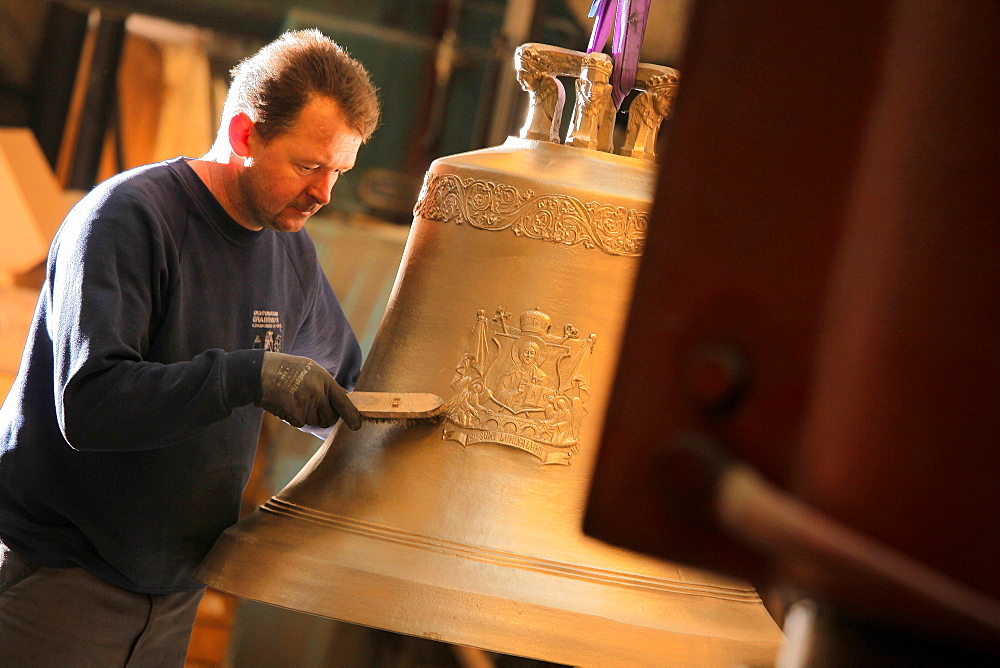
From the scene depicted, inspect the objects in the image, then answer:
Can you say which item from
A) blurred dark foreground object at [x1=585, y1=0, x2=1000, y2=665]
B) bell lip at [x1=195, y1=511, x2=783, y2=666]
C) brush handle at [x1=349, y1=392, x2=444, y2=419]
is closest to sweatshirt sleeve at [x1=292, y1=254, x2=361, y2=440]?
brush handle at [x1=349, y1=392, x2=444, y2=419]

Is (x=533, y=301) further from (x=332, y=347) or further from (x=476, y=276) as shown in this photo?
(x=332, y=347)

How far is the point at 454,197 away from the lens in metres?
1.36

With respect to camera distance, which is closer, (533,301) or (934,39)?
(934,39)

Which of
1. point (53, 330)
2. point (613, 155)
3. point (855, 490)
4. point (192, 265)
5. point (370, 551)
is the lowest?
point (370, 551)

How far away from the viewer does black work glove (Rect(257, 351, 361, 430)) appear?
131 centimetres

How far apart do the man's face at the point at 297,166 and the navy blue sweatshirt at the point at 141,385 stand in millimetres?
79

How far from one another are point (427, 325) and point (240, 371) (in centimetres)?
25

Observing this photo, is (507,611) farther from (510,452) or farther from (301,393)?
(301,393)

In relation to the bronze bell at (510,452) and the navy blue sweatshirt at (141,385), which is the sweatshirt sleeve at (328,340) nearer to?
the navy blue sweatshirt at (141,385)

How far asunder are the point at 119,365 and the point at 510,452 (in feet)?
1.73

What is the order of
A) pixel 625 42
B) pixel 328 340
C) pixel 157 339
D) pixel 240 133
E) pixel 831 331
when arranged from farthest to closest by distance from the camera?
1. pixel 328 340
2. pixel 240 133
3. pixel 157 339
4. pixel 625 42
5. pixel 831 331

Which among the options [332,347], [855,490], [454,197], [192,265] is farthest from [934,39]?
[332,347]

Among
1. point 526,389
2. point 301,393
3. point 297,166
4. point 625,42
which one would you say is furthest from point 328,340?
point 625,42

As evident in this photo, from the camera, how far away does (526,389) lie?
1.26 meters
